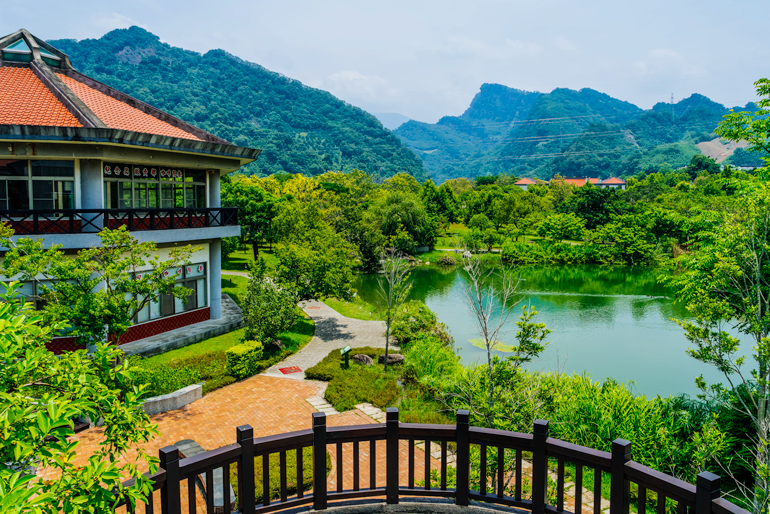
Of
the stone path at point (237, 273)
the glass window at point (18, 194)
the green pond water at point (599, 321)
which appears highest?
the glass window at point (18, 194)

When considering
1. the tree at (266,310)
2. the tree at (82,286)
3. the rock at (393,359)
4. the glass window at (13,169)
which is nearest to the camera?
the tree at (82,286)

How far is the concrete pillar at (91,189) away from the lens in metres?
10.9

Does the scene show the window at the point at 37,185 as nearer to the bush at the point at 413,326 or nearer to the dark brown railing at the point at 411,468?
the bush at the point at 413,326

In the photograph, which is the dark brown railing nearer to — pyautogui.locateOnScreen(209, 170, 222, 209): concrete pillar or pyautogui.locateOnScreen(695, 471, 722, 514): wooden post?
pyautogui.locateOnScreen(695, 471, 722, 514): wooden post

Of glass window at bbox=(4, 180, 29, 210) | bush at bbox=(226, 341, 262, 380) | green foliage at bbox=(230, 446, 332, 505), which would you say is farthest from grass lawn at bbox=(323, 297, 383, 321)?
green foliage at bbox=(230, 446, 332, 505)

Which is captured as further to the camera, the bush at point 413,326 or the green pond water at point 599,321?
the bush at point 413,326

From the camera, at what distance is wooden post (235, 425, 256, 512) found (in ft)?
11.7

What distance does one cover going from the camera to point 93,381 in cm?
241

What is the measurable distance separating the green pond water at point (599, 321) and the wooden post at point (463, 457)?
567 centimetres

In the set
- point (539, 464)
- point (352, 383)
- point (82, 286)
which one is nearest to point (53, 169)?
point (82, 286)

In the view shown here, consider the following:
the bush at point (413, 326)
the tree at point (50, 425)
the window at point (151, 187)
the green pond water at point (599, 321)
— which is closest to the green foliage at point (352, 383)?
the green pond water at point (599, 321)

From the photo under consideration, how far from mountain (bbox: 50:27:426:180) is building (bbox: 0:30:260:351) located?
197ft

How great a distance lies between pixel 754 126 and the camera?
941cm

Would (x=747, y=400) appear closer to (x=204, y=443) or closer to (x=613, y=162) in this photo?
(x=204, y=443)
